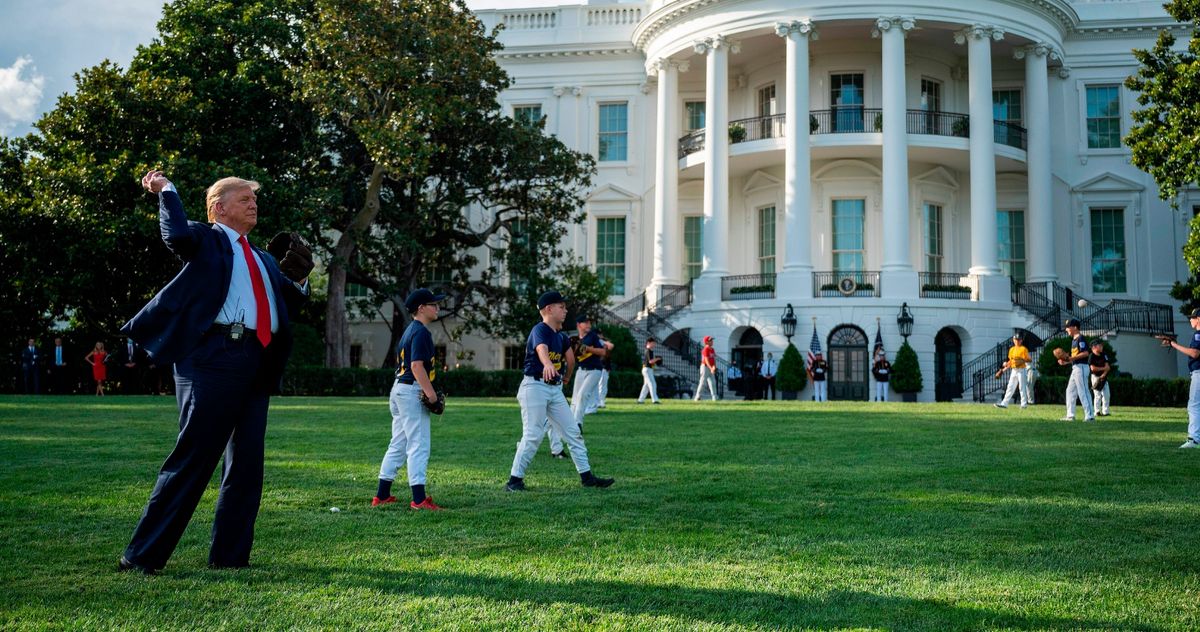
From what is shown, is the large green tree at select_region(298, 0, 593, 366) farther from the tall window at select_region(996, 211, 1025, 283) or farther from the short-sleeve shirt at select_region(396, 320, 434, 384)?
the short-sleeve shirt at select_region(396, 320, 434, 384)

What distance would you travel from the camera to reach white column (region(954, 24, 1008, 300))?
3334cm

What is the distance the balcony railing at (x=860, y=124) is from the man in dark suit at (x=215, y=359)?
3067 centimetres

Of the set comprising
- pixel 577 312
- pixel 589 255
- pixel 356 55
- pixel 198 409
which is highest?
pixel 356 55

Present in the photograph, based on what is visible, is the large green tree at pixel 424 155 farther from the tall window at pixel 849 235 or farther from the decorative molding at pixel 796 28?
the tall window at pixel 849 235

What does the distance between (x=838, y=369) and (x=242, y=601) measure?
96.5 ft

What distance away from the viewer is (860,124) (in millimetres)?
35344

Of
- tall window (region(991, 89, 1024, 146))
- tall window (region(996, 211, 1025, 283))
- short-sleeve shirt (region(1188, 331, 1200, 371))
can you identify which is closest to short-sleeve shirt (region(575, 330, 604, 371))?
short-sleeve shirt (region(1188, 331, 1200, 371))

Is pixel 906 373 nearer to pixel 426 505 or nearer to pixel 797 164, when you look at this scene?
pixel 797 164

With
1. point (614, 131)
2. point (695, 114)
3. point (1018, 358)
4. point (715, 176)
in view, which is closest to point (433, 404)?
point (1018, 358)

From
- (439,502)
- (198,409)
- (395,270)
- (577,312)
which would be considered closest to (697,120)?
(577,312)

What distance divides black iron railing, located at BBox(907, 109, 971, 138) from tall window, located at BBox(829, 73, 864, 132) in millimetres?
1720

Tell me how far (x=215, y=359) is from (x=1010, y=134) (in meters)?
36.0

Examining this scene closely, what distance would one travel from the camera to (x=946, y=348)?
32.8 m

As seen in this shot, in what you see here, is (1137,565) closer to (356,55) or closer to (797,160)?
(356,55)
